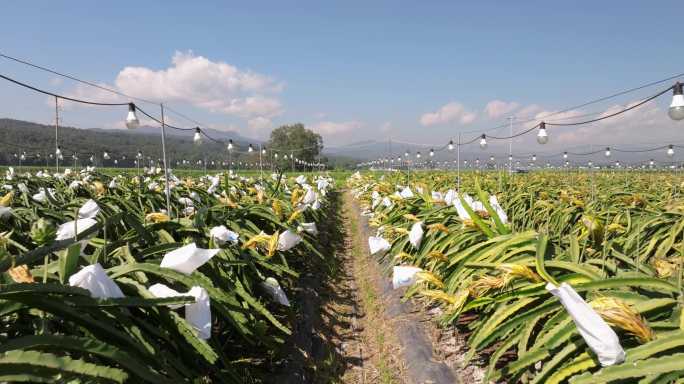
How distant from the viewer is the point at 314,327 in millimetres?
3457

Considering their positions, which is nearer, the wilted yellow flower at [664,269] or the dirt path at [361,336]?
the wilted yellow flower at [664,269]

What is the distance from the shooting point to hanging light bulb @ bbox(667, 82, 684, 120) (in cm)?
475

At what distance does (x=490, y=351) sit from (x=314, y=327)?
1.49 meters

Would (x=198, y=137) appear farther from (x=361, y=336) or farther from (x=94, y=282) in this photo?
(x=94, y=282)

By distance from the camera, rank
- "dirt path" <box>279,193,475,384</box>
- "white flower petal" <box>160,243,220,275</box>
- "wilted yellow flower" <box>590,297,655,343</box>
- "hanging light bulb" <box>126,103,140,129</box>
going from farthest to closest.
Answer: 1. "hanging light bulb" <box>126,103,140,129</box>
2. "dirt path" <box>279,193,475,384</box>
3. "white flower petal" <box>160,243,220,275</box>
4. "wilted yellow flower" <box>590,297,655,343</box>

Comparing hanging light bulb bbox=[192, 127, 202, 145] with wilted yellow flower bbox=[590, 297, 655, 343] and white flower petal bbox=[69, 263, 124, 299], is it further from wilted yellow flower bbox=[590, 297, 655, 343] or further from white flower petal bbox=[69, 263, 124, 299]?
wilted yellow flower bbox=[590, 297, 655, 343]

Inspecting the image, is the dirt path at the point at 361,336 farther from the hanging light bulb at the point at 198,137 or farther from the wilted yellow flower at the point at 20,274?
the hanging light bulb at the point at 198,137

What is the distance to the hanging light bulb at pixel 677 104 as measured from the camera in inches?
187

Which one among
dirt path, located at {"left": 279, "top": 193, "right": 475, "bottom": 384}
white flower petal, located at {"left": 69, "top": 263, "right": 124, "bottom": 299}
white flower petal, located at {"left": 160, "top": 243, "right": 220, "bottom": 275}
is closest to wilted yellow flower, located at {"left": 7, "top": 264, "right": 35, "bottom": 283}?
white flower petal, located at {"left": 69, "top": 263, "right": 124, "bottom": 299}

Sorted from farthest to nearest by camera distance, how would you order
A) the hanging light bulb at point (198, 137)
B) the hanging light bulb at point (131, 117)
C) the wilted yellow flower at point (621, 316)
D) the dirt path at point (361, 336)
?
1. the hanging light bulb at point (198, 137)
2. the hanging light bulb at point (131, 117)
3. the dirt path at point (361, 336)
4. the wilted yellow flower at point (621, 316)

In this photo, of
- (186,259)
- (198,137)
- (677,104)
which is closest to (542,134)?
(677,104)

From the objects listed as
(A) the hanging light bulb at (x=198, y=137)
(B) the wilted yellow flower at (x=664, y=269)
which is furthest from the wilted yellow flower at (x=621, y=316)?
(A) the hanging light bulb at (x=198, y=137)

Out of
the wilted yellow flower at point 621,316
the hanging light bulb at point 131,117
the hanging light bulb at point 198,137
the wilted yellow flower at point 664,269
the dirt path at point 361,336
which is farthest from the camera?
the hanging light bulb at point 198,137

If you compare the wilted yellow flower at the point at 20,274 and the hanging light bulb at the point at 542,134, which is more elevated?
the hanging light bulb at the point at 542,134
